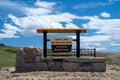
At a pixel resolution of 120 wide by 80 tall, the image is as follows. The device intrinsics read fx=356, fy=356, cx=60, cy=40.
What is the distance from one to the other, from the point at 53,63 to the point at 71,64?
96 centimetres

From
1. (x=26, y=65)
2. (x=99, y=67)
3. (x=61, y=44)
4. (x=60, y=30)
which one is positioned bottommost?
(x=99, y=67)

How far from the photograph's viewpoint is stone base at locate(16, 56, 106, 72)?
61.9 ft

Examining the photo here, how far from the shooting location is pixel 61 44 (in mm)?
20266

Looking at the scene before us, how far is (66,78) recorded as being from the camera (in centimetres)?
1511

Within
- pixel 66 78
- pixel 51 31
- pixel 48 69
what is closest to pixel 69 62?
pixel 48 69

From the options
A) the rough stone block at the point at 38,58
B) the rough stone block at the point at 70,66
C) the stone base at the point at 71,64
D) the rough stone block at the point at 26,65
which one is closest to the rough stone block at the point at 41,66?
the stone base at the point at 71,64

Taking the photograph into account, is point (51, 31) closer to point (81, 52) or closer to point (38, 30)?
point (38, 30)

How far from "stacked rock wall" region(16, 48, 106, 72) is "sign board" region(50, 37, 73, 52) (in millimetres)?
1348

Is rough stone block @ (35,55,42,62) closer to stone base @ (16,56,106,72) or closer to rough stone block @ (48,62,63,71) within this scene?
stone base @ (16,56,106,72)

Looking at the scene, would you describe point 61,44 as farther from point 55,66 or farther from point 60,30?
point 55,66

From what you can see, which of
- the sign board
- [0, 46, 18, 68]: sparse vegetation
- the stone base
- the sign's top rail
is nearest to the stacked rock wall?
the stone base

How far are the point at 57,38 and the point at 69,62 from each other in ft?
6.70

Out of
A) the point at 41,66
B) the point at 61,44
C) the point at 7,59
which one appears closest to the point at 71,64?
the point at 41,66

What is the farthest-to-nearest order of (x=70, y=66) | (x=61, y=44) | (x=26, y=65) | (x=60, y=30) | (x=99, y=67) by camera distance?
(x=60, y=30) < (x=61, y=44) < (x=26, y=65) < (x=99, y=67) < (x=70, y=66)
